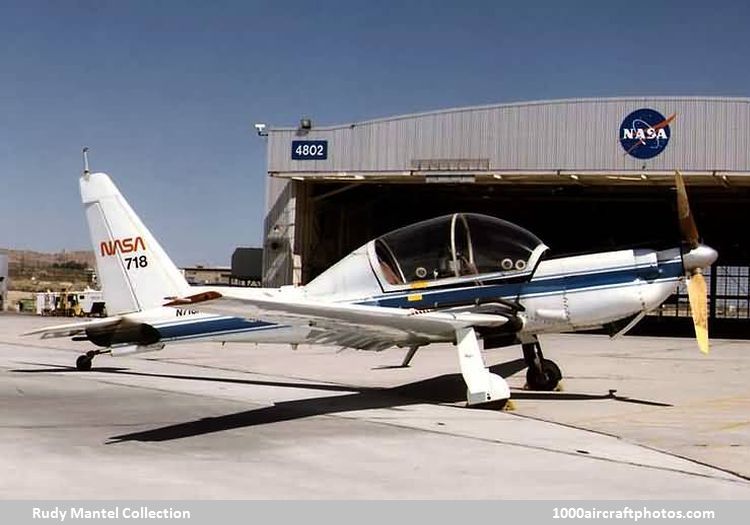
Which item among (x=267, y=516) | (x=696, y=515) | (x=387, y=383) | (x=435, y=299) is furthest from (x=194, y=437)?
(x=387, y=383)

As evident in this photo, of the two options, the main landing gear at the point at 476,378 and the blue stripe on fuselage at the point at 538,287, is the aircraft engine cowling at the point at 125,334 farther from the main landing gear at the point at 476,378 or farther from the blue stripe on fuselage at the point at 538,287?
the main landing gear at the point at 476,378

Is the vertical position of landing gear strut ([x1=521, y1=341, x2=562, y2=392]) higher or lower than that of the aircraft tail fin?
lower

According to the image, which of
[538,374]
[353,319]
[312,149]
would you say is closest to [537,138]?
[312,149]

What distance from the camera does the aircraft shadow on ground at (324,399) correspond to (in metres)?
8.98

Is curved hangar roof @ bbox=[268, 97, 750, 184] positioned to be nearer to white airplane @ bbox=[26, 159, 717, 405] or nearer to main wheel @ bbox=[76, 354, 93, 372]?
main wheel @ bbox=[76, 354, 93, 372]

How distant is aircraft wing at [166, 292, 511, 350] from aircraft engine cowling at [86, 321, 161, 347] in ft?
10.2

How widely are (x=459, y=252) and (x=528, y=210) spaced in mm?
33091

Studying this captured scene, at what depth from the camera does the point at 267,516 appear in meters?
5.34

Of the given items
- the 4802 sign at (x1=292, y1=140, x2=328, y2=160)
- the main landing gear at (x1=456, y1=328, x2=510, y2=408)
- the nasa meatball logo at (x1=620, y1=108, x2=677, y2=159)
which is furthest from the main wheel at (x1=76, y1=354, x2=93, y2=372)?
the nasa meatball logo at (x1=620, y1=108, x2=677, y2=159)

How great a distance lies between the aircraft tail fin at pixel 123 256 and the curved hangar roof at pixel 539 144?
19.0 meters

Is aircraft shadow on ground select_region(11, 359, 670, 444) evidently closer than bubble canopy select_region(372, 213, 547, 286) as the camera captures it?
Yes

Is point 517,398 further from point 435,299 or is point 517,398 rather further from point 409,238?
point 409,238

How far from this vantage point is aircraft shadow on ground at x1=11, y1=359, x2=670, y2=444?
8984mm

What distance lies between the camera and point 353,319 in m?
9.61
